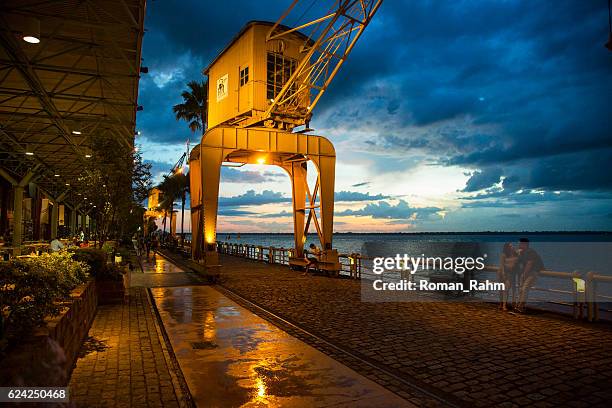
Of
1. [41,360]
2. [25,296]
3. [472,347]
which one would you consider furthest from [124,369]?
[472,347]

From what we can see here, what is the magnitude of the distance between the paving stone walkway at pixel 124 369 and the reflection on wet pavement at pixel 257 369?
11.8 inches

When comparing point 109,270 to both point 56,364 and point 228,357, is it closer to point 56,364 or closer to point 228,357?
point 228,357

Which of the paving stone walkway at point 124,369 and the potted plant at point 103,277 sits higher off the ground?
the potted plant at point 103,277


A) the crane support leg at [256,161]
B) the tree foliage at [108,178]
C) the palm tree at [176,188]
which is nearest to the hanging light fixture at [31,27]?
the tree foliage at [108,178]

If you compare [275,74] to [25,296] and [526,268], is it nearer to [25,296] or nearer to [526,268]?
[526,268]

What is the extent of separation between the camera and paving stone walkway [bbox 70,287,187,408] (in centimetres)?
A: 500

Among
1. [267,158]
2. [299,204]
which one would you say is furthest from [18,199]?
[299,204]

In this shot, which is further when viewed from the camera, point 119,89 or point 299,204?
point 299,204

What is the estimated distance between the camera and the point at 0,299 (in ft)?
15.6

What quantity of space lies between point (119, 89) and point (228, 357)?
40.3ft

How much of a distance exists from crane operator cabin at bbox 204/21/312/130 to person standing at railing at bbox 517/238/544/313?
13982 millimetres

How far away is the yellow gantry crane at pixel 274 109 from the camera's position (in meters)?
19.9

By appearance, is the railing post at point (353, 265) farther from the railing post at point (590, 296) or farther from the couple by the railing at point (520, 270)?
the railing post at point (590, 296)

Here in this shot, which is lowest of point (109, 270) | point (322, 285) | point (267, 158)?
point (322, 285)
